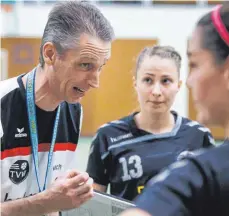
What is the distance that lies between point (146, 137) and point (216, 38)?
1.08 m

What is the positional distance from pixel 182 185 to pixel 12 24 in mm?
5616

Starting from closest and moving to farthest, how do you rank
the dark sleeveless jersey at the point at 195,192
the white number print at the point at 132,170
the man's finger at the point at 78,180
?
1. the dark sleeveless jersey at the point at 195,192
2. the man's finger at the point at 78,180
3. the white number print at the point at 132,170

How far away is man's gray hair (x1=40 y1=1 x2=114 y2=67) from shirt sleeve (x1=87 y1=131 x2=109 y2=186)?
17.8 inches

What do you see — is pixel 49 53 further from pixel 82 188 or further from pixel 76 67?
pixel 82 188

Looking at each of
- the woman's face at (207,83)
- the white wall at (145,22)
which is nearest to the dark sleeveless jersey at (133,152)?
the woman's face at (207,83)

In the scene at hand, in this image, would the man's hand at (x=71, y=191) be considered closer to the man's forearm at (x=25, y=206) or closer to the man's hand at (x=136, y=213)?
the man's forearm at (x=25, y=206)

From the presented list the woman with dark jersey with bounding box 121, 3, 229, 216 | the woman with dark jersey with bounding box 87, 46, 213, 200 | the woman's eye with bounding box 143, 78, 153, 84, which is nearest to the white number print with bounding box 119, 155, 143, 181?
the woman with dark jersey with bounding box 87, 46, 213, 200

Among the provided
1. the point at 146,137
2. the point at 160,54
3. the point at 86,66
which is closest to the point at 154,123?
the point at 146,137

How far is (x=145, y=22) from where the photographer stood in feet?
20.1

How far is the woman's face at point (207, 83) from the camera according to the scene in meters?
0.68

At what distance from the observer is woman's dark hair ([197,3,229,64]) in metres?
0.68

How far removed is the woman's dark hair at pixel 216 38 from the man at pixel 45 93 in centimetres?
72

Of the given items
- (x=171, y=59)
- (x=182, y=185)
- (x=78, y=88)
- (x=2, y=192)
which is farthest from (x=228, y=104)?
(x=171, y=59)

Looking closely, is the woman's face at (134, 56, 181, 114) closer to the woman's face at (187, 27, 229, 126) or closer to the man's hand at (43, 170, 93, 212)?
the man's hand at (43, 170, 93, 212)
